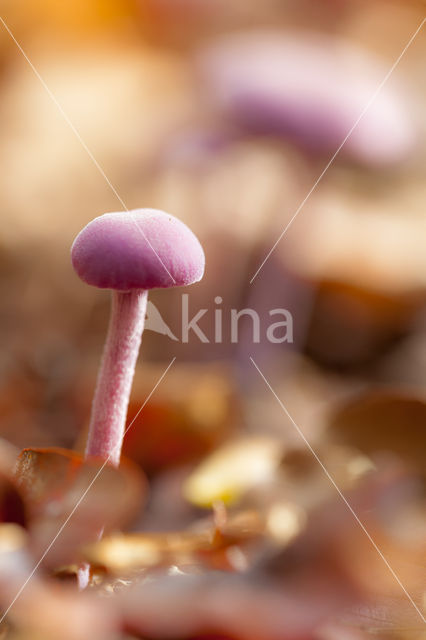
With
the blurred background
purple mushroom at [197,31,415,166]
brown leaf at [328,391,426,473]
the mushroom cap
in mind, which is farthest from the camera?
purple mushroom at [197,31,415,166]

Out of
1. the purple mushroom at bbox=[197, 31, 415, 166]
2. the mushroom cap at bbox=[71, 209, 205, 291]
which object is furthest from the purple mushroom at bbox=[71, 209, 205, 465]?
the purple mushroom at bbox=[197, 31, 415, 166]

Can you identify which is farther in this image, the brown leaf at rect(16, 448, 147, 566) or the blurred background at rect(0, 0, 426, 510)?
the blurred background at rect(0, 0, 426, 510)

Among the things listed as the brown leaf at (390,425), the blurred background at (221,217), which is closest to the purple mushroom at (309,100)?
the blurred background at (221,217)

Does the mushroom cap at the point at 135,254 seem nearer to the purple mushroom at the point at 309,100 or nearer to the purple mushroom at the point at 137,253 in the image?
the purple mushroom at the point at 137,253

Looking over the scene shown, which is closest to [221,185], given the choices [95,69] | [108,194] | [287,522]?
[108,194]

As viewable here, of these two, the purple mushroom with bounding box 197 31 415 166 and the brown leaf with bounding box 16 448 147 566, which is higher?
the purple mushroom with bounding box 197 31 415 166

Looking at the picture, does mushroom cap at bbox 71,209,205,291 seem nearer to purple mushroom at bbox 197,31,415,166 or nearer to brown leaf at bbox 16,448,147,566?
brown leaf at bbox 16,448,147,566
